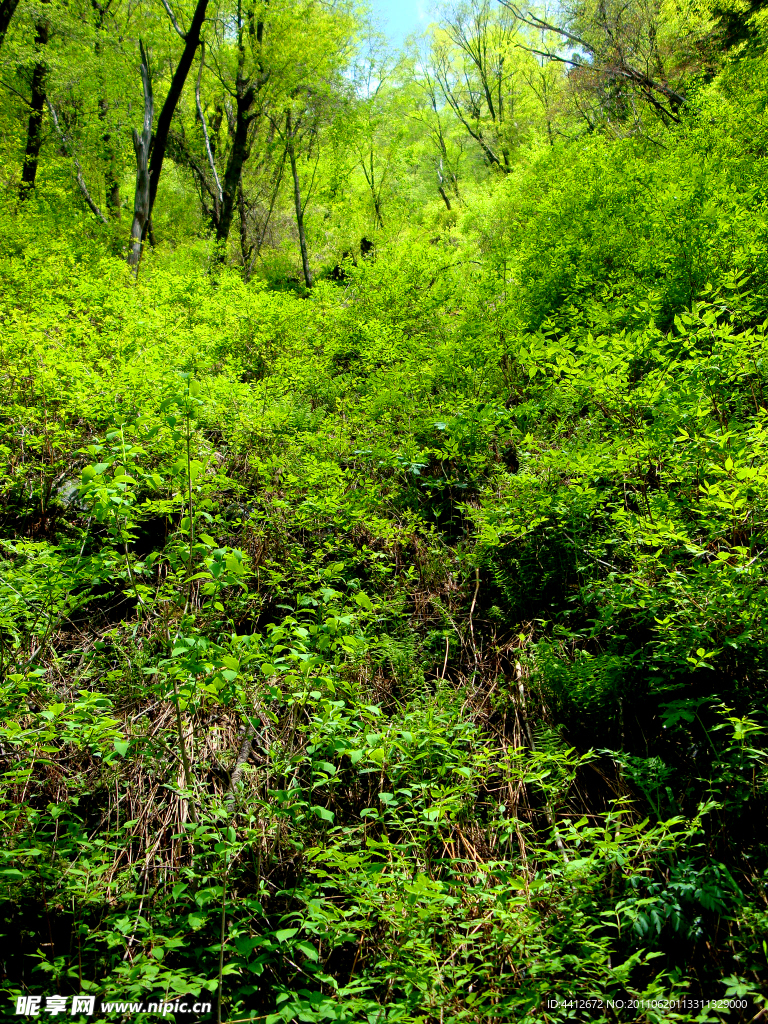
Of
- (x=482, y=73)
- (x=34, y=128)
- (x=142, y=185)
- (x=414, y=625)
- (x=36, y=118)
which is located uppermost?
(x=482, y=73)

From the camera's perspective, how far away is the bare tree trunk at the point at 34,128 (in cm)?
1219

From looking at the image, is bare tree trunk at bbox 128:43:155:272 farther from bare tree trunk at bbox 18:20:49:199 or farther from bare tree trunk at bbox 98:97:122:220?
bare tree trunk at bbox 18:20:49:199

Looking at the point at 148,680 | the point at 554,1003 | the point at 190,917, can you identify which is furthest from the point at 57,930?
the point at 554,1003

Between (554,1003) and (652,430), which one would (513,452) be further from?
(554,1003)

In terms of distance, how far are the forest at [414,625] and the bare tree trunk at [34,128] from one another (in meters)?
5.41

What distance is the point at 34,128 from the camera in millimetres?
13648

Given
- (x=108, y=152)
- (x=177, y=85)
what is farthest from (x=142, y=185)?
(x=108, y=152)

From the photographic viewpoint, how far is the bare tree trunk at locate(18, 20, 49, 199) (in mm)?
12188

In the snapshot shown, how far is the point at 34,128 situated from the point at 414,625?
1686 centimetres

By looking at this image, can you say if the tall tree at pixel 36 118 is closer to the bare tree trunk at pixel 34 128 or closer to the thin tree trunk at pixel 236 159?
the bare tree trunk at pixel 34 128

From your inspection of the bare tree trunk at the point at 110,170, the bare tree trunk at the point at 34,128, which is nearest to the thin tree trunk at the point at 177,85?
the bare tree trunk at the point at 110,170

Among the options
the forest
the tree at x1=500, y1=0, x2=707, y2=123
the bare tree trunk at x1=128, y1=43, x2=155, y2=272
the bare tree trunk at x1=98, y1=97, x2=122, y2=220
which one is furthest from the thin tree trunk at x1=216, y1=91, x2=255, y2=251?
the tree at x1=500, y1=0, x2=707, y2=123

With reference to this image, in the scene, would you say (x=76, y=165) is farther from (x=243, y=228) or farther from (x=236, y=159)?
(x=243, y=228)

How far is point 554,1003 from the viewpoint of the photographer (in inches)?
76.2
